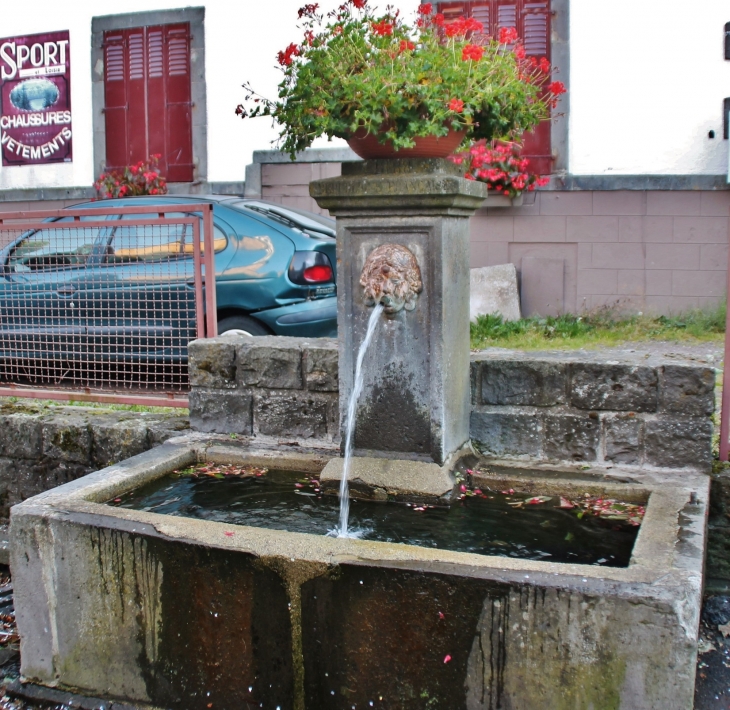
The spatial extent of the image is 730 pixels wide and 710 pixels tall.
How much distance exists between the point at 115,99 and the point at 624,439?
346 inches

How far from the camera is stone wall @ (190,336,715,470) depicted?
3.66 meters

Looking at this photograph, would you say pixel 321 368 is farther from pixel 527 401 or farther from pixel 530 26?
pixel 530 26

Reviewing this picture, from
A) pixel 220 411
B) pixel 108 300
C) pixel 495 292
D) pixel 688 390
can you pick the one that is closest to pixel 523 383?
pixel 688 390

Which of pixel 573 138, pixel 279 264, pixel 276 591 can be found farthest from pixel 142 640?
pixel 573 138

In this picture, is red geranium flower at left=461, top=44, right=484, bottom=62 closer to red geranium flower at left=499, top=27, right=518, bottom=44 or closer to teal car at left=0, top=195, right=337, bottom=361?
red geranium flower at left=499, top=27, right=518, bottom=44

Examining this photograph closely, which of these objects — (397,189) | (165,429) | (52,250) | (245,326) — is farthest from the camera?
(245,326)

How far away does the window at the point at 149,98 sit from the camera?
10469 mm

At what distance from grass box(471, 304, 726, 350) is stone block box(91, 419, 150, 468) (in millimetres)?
3909

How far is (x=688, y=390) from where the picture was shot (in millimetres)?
3627

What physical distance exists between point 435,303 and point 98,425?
87.5 inches

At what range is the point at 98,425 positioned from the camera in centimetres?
486

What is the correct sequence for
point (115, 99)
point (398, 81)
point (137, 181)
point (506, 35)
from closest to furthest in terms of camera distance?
point (398, 81), point (506, 35), point (137, 181), point (115, 99)

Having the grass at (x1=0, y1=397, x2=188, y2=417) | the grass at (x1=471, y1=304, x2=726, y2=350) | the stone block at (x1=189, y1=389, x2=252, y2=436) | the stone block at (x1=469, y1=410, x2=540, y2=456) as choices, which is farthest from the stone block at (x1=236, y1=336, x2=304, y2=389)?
the grass at (x1=471, y1=304, x2=726, y2=350)

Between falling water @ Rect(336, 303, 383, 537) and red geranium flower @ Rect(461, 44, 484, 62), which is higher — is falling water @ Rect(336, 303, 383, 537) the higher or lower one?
the lower one
